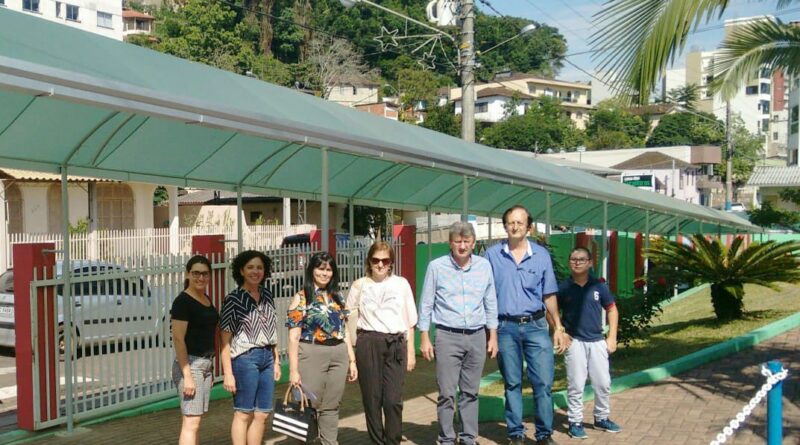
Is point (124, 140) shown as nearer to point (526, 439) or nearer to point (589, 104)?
point (526, 439)

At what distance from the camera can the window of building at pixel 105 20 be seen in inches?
2106

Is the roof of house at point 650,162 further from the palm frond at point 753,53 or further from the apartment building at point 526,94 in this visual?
the palm frond at point 753,53

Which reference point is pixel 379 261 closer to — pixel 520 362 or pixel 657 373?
pixel 520 362

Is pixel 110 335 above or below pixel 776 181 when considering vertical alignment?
below

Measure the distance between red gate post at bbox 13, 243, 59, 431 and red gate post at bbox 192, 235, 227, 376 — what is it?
1.96m

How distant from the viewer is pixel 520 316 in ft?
20.9

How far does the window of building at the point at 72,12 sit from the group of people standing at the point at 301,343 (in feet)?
169

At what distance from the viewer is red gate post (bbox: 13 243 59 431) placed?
708 cm

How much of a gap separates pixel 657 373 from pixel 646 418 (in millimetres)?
1428

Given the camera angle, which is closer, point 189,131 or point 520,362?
point 520,362

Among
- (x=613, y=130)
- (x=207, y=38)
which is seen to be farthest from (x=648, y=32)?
(x=613, y=130)

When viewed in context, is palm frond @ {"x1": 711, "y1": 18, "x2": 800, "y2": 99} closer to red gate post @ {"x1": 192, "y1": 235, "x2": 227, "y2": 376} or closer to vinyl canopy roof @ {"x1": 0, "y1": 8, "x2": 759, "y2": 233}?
vinyl canopy roof @ {"x1": 0, "y1": 8, "x2": 759, "y2": 233}

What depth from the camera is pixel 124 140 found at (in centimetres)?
699

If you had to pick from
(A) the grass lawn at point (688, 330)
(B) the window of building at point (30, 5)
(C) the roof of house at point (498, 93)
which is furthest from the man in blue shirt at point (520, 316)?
(C) the roof of house at point (498, 93)
